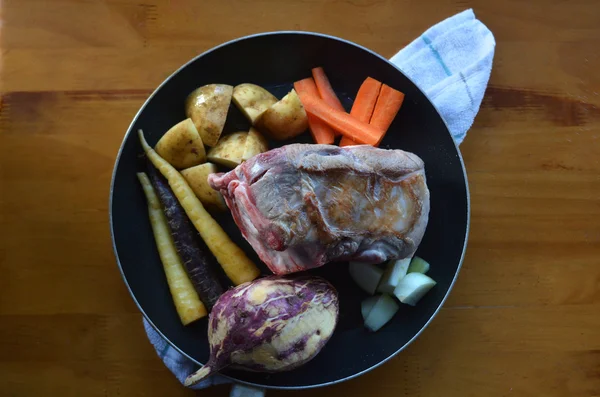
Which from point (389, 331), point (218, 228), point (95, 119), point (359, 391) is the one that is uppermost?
point (95, 119)

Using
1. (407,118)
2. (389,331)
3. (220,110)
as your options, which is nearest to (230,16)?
(220,110)

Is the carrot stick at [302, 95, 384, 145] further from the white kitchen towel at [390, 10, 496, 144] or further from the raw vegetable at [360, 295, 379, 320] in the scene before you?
the raw vegetable at [360, 295, 379, 320]

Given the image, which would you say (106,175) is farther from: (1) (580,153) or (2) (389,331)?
(1) (580,153)

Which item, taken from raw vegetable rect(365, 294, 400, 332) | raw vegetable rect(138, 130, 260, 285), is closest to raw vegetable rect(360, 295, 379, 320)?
raw vegetable rect(365, 294, 400, 332)

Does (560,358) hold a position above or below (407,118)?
below

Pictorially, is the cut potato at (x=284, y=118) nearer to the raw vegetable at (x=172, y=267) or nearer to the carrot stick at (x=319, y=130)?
the carrot stick at (x=319, y=130)

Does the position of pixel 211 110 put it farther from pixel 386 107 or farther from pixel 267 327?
pixel 267 327

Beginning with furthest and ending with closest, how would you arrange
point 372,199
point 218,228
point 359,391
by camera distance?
point 359,391 < point 218,228 < point 372,199

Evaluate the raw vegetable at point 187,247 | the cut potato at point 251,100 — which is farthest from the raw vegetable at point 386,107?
the raw vegetable at point 187,247
